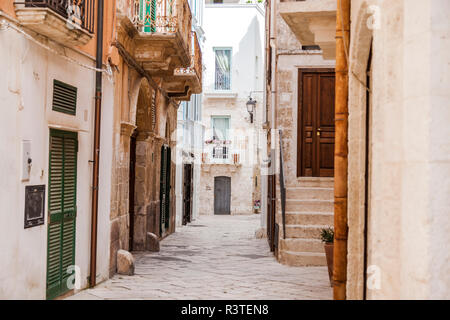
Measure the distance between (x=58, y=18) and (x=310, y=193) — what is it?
693 cm

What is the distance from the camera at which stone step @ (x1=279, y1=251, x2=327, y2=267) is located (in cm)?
1073

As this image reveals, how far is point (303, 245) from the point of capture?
35.7 feet

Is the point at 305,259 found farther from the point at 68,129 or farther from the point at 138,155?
the point at 68,129

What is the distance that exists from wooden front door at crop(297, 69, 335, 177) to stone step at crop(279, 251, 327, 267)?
2.25 meters

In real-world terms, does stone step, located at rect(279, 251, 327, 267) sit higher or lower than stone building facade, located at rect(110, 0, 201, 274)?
lower

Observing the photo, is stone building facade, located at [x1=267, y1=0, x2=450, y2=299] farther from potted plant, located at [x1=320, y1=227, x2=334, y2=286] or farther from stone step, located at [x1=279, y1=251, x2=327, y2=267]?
stone step, located at [x1=279, y1=251, x2=327, y2=267]

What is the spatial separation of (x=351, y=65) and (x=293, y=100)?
6.65 metres

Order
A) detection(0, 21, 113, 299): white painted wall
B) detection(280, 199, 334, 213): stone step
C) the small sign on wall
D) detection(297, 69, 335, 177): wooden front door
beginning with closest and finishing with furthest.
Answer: detection(0, 21, 113, 299): white painted wall → the small sign on wall → detection(280, 199, 334, 213): stone step → detection(297, 69, 335, 177): wooden front door

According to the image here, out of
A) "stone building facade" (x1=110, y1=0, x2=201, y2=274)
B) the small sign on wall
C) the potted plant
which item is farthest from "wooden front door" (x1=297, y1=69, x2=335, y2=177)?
the small sign on wall

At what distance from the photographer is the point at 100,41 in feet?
28.6

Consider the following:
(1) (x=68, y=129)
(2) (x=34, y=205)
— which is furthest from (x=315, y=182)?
(2) (x=34, y=205)

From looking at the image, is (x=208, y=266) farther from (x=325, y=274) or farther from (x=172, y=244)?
(x=172, y=244)

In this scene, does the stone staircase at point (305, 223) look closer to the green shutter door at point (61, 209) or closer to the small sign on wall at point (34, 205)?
the green shutter door at point (61, 209)

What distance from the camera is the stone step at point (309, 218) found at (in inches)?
439
